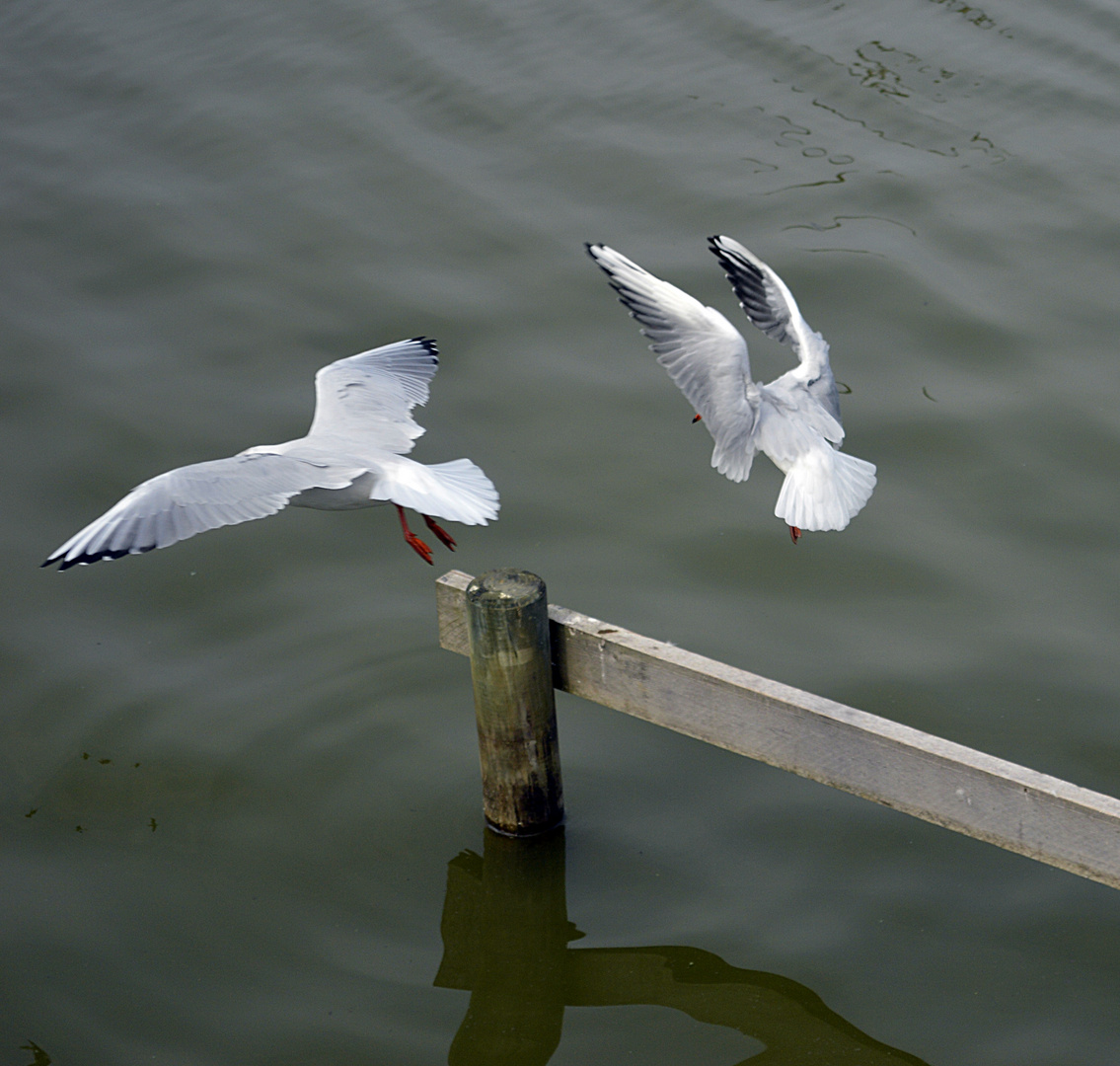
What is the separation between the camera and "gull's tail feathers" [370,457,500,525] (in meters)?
3.73

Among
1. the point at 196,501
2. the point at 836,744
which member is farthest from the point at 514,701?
the point at 196,501

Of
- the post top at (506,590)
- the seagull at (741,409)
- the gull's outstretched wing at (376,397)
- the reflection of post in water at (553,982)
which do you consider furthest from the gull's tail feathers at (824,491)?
the reflection of post in water at (553,982)

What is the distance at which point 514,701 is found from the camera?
12.7ft

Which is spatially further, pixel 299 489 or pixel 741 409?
pixel 741 409

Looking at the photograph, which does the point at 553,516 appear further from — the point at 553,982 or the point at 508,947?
the point at 553,982

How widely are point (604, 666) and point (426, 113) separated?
6.01 meters

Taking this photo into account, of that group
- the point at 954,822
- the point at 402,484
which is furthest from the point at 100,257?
the point at 954,822

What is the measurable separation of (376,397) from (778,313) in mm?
1450

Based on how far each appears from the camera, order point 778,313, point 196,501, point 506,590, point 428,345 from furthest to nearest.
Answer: point 428,345 → point 778,313 → point 196,501 → point 506,590

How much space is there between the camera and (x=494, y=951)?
3979 millimetres

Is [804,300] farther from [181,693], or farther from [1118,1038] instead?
[1118,1038]

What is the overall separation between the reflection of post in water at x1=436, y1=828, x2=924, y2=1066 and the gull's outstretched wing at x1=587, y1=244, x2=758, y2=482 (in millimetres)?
1367

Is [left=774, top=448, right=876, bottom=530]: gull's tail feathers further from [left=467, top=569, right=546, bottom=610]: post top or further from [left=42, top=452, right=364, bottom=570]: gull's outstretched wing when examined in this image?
[left=42, top=452, right=364, bottom=570]: gull's outstretched wing

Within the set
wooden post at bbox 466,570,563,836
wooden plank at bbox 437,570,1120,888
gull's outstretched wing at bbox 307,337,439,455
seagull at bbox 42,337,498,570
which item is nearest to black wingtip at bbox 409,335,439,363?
gull's outstretched wing at bbox 307,337,439,455
